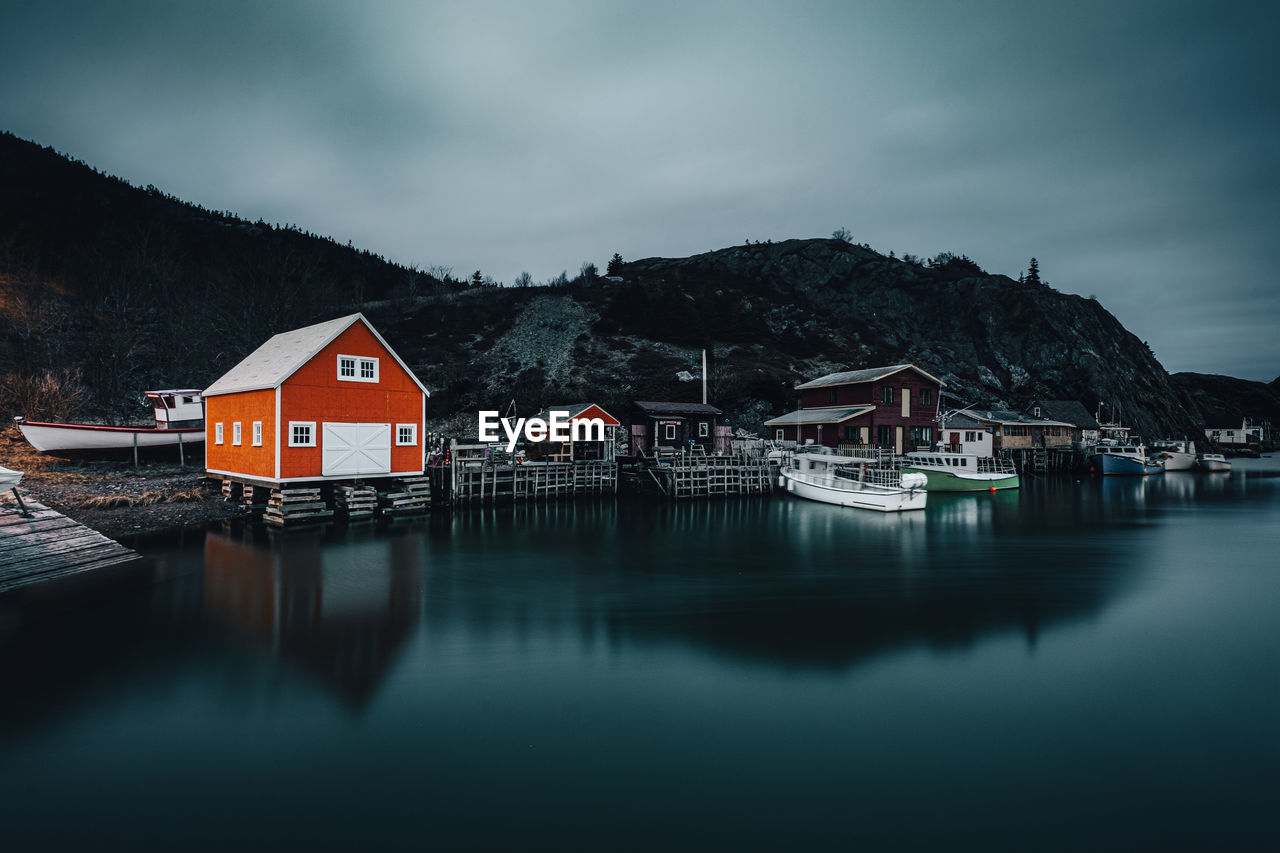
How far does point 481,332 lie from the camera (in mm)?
90062

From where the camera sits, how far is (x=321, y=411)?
Answer: 28.0 m

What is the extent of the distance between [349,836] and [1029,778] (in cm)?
939

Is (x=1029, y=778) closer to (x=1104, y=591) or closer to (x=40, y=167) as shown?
(x=1104, y=591)

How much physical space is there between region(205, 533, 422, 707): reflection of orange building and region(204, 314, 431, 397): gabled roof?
7294 mm

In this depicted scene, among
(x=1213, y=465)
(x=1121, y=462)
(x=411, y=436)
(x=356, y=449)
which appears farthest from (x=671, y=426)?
(x=1213, y=465)

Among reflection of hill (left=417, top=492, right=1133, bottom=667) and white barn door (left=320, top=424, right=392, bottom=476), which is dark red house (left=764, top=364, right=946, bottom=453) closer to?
reflection of hill (left=417, top=492, right=1133, bottom=667)

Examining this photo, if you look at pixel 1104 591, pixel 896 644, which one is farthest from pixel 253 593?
pixel 1104 591

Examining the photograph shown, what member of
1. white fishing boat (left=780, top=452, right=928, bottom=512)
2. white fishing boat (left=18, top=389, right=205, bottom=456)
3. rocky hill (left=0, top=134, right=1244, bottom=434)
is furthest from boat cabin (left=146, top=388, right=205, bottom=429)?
white fishing boat (left=780, top=452, right=928, bottom=512)

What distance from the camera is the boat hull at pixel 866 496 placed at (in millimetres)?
35562

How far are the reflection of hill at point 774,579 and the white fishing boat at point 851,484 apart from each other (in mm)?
1582

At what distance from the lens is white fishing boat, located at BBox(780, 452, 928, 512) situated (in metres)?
35.9

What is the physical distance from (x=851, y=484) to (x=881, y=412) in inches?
592

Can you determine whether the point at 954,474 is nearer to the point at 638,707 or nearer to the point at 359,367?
the point at 359,367

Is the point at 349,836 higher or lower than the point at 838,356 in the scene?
lower
